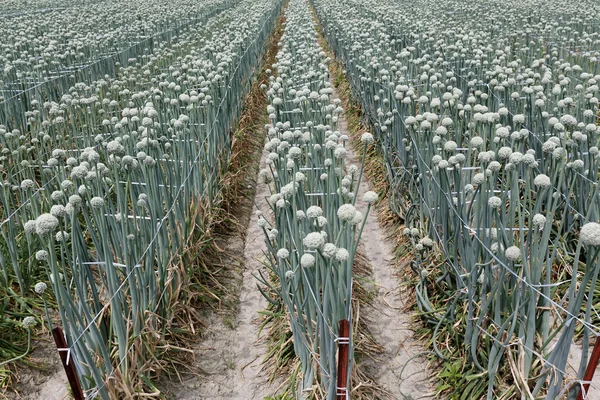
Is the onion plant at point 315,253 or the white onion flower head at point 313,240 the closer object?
the white onion flower head at point 313,240

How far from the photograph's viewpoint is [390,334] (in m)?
4.26

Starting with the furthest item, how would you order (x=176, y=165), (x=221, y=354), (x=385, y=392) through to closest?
(x=176, y=165) → (x=221, y=354) → (x=385, y=392)

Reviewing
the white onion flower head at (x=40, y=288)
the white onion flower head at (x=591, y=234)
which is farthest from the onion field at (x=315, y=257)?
the white onion flower head at (x=40, y=288)

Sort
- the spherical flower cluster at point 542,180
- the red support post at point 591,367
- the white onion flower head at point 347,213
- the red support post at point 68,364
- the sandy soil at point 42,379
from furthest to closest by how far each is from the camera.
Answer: the sandy soil at point 42,379 < the spherical flower cluster at point 542,180 < the white onion flower head at point 347,213 < the red support post at point 68,364 < the red support post at point 591,367

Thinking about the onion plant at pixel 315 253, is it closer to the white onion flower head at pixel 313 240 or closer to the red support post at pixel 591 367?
the white onion flower head at pixel 313 240

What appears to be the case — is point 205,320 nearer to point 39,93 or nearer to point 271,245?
point 271,245

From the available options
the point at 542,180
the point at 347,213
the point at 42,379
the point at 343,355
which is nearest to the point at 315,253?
the point at 347,213

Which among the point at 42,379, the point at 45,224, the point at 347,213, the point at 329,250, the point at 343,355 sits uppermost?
the point at 45,224

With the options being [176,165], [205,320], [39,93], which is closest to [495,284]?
[205,320]

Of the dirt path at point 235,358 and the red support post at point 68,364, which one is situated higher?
the red support post at point 68,364

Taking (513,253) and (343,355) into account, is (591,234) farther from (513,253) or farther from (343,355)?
(343,355)

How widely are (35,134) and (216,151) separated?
7.48 feet

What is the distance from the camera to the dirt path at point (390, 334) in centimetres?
371

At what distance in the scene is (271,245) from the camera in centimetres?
399
